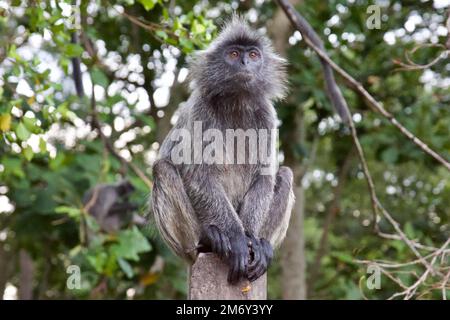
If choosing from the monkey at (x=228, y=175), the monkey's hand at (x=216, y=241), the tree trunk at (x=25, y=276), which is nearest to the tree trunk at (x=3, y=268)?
the tree trunk at (x=25, y=276)

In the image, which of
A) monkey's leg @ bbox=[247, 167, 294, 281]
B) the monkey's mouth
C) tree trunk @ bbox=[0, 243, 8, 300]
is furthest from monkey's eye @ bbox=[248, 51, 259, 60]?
tree trunk @ bbox=[0, 243, 8, 300]

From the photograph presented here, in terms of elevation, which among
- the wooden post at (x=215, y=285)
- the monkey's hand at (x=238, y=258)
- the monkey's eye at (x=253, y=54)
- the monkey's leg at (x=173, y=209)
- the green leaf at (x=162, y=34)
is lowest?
the wooden post at (x=215, y=285)

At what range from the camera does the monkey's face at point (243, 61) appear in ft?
18.2

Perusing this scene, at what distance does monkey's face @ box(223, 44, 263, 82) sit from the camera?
18.2 ft

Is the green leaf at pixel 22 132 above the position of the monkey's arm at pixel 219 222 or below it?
above

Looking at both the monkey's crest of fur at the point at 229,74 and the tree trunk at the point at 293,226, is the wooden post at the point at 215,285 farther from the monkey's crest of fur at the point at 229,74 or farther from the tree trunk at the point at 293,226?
the tree trunk at the point at 293,226

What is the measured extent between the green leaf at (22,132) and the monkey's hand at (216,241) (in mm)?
1556

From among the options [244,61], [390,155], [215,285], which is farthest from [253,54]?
[390,155]

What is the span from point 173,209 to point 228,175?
561mm

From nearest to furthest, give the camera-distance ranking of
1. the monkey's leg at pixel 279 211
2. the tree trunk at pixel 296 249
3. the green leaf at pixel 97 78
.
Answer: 1. the monkey's leg at pixel 279 211
2. the green leaf at pixel 97 78
3. the tree trunk at pixel 296 249

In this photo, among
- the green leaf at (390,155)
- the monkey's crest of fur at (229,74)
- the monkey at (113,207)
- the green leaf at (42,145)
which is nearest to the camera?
the green leaf at (42,145)

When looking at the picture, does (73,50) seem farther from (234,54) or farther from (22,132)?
(234,54)

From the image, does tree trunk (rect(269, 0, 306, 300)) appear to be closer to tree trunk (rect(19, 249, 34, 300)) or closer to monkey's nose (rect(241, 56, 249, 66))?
monkey's nose (rect(241, 56, 249, 66))
